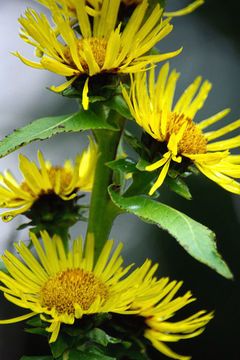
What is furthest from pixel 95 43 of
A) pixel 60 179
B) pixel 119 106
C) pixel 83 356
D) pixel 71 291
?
pixel 83 356

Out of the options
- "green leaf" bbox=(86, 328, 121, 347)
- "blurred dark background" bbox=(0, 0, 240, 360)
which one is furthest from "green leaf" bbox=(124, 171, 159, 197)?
"blurred dark background" bbox=(0, 0, 240, 360)

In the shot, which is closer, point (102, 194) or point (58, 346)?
point (58, 346)

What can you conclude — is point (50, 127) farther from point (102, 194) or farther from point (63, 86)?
point (102, 194)

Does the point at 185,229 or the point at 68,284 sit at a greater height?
the point at 185,229

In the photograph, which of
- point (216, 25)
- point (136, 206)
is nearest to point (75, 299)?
point (136, 206)

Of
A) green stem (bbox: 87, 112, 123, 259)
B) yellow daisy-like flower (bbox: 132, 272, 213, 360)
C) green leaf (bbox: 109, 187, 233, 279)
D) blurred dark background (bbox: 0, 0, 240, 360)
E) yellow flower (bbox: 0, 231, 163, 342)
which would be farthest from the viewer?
blurred dark background (bbox: 0, 0, 240, 360)

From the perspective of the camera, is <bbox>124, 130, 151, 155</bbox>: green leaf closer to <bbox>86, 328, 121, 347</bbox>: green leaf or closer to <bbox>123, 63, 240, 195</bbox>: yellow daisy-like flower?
<bbox>123, 63, 240, 195</bbox>: yellow daisy-like flower
